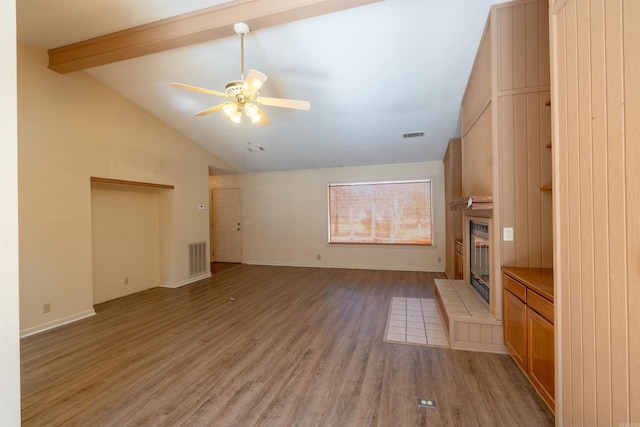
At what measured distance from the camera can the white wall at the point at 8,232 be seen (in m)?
0.98

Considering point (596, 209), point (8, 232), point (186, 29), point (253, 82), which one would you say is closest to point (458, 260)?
point (596, 209)

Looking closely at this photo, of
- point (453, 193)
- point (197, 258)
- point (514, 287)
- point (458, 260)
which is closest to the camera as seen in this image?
point (514, 287)

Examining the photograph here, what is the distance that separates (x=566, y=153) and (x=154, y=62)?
4313mm

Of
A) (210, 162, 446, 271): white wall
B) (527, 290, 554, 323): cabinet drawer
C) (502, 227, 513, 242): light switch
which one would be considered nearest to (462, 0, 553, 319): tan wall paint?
(502, 227, 513, 242): light switch

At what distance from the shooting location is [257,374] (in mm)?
2199

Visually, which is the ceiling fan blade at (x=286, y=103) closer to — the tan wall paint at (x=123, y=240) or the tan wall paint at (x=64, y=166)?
the tan wall paint at (x=64, y=166)

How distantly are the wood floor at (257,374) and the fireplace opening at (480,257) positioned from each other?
781 mm

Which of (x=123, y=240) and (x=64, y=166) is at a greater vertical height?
(x=64, y=166)

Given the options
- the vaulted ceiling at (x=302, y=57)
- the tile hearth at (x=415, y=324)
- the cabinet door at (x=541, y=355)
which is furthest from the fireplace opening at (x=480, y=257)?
the vaulted ceiling at (x=302, y=57)

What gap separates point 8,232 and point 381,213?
5777mm

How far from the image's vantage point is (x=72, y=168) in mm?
3445

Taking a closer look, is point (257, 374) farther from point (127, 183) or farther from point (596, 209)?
point (127, 183)

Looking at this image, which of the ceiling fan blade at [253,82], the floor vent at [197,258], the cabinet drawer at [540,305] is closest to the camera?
the cabinet drawer at [540,305]

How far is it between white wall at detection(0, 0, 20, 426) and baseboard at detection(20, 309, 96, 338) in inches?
116
